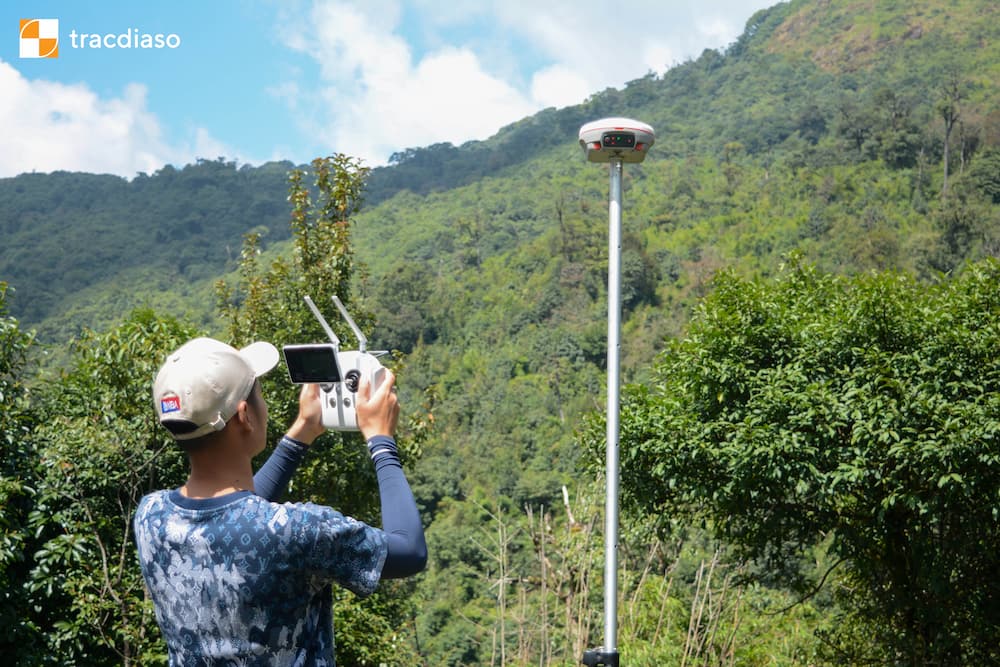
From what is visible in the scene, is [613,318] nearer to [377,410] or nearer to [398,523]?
[377,410]

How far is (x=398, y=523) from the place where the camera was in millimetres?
1035

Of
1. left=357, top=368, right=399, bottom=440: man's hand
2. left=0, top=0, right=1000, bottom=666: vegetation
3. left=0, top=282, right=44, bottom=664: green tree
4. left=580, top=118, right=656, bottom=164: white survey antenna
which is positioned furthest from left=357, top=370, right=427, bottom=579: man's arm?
left=0, top=282, right=44, bottom=664: green tree

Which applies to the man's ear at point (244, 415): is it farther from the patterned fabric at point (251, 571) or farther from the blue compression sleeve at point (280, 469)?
the blue compression sleeve at point (280, 469)

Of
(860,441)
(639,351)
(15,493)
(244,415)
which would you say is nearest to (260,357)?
(244,415)

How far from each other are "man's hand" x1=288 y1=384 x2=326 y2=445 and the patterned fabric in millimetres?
202

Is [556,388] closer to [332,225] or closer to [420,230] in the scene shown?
[420,230]

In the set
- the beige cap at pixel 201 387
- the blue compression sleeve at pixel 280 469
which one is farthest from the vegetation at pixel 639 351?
the beige cap at pixel 201 387

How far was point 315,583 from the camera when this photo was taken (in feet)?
3.43

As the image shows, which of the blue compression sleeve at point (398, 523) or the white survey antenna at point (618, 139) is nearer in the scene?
the blue compression sleeve at point (398, 523)

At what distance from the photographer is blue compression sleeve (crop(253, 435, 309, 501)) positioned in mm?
1254

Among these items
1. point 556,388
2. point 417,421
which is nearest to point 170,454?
point 417,421

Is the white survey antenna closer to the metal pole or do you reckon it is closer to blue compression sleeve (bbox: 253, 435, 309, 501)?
the metal pole

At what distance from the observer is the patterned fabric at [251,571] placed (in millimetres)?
1007

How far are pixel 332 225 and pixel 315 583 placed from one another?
5542 mm
